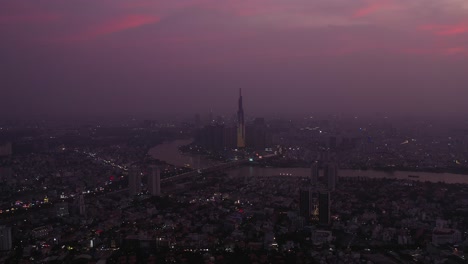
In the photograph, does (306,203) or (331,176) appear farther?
(331,176)

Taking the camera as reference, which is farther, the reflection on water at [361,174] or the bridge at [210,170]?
the bridge at [210,170]

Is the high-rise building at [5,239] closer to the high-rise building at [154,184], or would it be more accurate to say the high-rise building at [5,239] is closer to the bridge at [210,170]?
the high-rise building at [154,184]

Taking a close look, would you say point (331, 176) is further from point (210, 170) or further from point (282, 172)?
point (210, 170)

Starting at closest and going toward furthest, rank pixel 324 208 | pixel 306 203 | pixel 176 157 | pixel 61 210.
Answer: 1. pixel 324 208
2. pixel 306 203
3. pixel 61 210
4. pixel 176 157

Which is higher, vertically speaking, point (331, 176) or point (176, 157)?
point (331, 176)

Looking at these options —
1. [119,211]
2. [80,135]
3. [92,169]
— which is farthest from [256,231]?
[80,135]

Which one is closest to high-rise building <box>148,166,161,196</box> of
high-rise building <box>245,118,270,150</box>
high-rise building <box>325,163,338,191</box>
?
high-rise building <box>325,163,338,191</box>

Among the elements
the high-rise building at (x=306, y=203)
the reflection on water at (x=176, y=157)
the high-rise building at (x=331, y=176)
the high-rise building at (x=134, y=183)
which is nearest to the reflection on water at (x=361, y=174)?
the reflection on water at (x=176, y=157)

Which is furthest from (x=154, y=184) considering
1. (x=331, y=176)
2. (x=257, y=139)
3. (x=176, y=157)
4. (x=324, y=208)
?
(x=257, y=139)

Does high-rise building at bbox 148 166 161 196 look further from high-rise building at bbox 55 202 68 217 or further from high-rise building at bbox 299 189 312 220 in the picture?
high-rise building at bbox 299 189 312 220

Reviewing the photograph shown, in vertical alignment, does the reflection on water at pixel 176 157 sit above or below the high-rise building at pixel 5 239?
below
